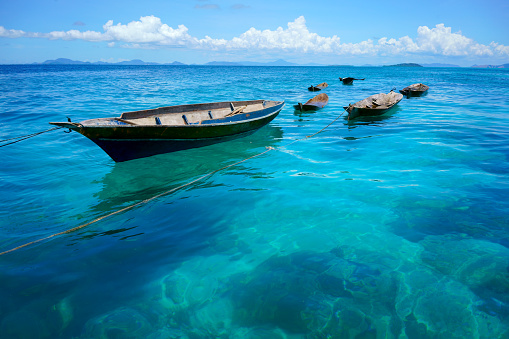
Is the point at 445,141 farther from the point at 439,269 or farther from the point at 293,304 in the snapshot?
the point at 293,304

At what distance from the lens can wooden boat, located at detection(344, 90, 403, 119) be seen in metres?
15.5

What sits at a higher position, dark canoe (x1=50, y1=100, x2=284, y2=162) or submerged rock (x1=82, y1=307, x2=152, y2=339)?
dark canoe (x1=50, y1=100, x2=284, y2=162)

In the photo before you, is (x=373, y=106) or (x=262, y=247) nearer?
(x=262, y=247)

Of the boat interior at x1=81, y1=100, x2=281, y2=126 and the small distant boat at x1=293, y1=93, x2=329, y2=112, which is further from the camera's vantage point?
the small distant boat at x1=293, y1=93, x2=329, y2=112

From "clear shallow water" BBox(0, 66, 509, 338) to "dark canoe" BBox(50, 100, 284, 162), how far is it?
2.07 ft

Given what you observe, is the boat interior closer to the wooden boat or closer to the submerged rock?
the wooden boat

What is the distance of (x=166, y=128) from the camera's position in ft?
30.0

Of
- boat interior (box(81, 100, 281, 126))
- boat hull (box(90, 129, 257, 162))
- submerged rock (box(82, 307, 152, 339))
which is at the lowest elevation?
submerged rock (box(82, 307, 152, 339))

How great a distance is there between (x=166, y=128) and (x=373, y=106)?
1404cm

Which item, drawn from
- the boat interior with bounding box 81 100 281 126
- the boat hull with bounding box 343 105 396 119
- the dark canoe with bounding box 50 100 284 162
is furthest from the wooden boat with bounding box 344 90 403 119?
the boat interior with bounding box 81 100 281 126

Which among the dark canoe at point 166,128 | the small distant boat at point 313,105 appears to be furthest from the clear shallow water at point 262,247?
the small distant boat at point 313,105

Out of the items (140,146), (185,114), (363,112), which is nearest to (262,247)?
(140,146)

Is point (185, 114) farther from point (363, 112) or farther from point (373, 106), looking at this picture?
point (373, 106)

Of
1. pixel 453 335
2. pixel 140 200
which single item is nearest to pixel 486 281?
pixel 453 335
